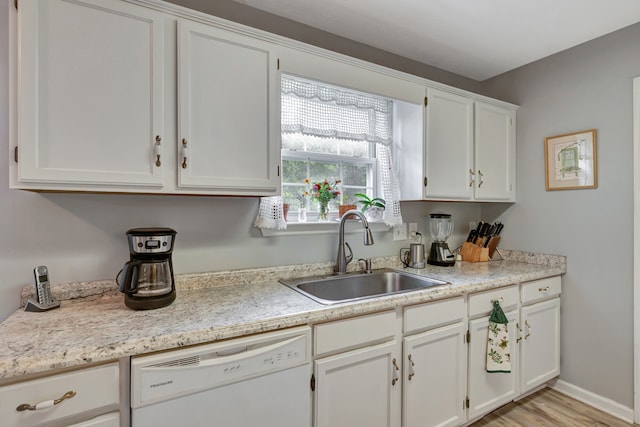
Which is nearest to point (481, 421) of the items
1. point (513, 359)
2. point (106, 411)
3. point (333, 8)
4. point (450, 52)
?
point (513, 359)

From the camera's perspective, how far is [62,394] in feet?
3.04

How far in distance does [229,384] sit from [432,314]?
104 cm

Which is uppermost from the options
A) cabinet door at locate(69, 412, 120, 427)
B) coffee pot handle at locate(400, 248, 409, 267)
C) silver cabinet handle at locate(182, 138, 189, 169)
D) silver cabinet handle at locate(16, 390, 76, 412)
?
silver cabinet handle at locate(182, 138, 189, 169)

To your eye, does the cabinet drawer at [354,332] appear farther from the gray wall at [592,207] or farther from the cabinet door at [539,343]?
the gray wall at [592,207]

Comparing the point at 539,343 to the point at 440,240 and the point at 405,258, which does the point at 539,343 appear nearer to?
the point at 440,240

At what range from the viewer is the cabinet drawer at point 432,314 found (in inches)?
62.5

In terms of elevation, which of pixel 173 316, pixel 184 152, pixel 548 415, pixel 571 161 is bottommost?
pixel 548 415

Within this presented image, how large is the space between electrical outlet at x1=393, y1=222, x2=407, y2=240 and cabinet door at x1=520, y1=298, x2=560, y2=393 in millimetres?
878

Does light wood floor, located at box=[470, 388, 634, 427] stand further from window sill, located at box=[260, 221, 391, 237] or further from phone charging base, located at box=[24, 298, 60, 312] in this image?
phone charging base, located at box=[24, 298, 60, 312]

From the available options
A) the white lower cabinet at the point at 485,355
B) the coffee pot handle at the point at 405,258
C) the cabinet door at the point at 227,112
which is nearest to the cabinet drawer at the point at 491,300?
the white lower cabinet at the point at 485,355

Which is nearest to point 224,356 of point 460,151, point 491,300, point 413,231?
point 491,300

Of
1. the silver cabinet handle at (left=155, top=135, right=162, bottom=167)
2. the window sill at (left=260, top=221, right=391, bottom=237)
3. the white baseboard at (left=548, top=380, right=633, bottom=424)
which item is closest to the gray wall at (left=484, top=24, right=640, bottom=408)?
the white baseboard at (left=548, top=380, right=633, bottom=424)

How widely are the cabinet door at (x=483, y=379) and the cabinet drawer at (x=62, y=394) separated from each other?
1.70 m

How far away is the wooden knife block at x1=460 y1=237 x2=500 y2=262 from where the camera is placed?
2.49 m
